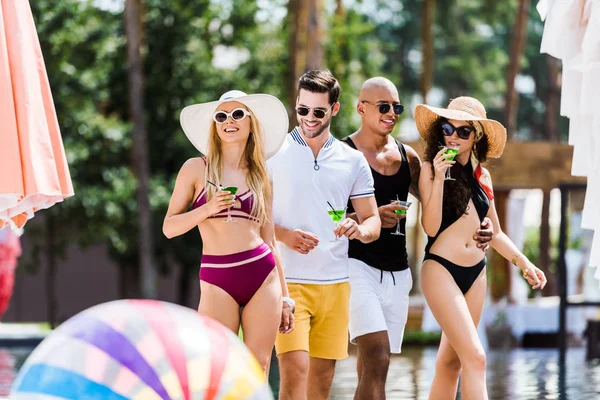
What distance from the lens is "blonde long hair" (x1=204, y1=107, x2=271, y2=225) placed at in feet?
20.5

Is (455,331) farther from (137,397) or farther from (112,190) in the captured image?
(112,190)

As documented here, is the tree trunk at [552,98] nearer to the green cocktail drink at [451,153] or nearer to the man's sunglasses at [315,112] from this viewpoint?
the green cocktail drink at [451,153]

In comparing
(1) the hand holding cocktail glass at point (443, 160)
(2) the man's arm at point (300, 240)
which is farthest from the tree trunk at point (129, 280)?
(2) the man's arm at point (300, 240)

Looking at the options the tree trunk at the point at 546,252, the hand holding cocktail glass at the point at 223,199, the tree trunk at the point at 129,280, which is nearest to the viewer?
the hand holding cocktail glass at the point at 223,199

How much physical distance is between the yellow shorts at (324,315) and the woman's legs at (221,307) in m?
0.62

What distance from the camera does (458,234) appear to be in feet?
23.6

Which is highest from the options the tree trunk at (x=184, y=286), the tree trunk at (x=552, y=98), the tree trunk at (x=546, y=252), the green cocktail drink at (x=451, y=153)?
the tree trunk at (x=552, y=98)

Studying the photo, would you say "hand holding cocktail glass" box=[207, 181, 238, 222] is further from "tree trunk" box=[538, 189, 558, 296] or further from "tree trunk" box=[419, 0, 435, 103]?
"tree trunk" box=[419, 0, 435, 103]

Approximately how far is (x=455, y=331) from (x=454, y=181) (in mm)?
909

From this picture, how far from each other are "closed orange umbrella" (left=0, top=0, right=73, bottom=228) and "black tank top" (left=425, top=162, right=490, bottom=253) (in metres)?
2.17

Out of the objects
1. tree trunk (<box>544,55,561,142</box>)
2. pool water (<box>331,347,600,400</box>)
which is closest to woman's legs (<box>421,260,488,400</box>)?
pool water (<box>331,347,600,400</box>)

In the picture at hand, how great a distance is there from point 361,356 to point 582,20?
2620mm

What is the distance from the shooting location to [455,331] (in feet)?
22.7

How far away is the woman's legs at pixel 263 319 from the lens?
6.10 meters
